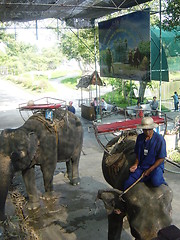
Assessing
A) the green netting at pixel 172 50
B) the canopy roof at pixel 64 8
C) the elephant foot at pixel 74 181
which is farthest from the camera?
the green netting at pixel 172 50

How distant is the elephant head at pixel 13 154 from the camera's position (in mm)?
5801

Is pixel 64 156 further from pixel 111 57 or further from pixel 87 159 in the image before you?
pixel 111 57

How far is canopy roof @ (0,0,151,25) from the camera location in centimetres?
1208

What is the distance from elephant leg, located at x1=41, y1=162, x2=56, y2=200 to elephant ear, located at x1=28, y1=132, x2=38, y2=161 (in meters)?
0.66

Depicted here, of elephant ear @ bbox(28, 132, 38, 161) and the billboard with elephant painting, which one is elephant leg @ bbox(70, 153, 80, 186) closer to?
elephant ear @ bbox(28, 132, 38, 161)

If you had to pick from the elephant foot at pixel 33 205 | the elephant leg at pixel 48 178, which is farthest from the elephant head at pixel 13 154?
the elephant foot at pixel 33 205

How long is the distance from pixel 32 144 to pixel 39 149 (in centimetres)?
39

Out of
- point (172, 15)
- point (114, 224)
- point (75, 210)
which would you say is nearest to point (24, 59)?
point (172, 15)

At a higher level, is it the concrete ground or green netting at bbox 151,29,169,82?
green netting at bbox 151,29,169,82

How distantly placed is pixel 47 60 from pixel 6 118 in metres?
53.5

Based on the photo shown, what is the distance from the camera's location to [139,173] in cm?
396

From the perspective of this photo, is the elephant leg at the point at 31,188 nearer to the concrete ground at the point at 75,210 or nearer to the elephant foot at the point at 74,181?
the concrete ground at the point at 75,210

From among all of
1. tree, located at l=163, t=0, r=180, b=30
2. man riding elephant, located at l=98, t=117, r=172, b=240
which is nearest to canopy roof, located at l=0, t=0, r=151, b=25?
tree, located at l=163, t=0, r=180, b=30

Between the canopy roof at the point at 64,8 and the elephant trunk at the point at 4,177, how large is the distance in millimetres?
7105
